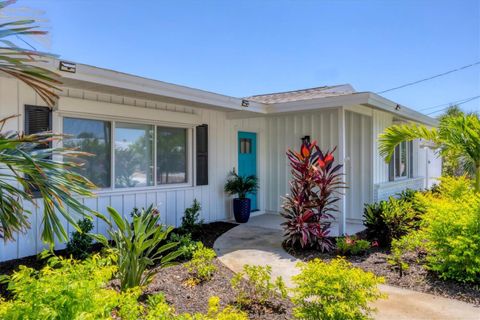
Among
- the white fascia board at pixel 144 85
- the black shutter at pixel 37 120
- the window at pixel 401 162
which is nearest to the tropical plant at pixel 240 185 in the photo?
the white fascia board at pixel 144 85

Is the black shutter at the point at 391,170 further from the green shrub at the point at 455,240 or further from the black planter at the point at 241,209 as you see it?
the green shrub at the point at 455,240

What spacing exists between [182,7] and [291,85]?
1157 centimetres

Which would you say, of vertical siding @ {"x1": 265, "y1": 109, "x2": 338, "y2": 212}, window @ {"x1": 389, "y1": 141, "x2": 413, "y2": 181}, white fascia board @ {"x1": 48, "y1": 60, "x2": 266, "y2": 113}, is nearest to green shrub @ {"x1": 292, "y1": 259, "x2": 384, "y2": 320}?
white fascia board @ {"x1": 48, "y1": 60, "x2": 266, "y2": 113}

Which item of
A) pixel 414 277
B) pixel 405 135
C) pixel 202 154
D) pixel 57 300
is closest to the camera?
pixel 57 300

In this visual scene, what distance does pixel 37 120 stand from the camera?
460 centimetres

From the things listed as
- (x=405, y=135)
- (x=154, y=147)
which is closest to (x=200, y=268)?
(x=154, y=147)

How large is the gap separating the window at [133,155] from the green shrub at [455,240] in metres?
4.65

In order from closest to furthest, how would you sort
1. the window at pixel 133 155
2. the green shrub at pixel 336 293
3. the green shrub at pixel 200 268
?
1. the green shrub at pixel 336 293
2. the green shrub at pixel 200 268
3. the window at pixel 133 155

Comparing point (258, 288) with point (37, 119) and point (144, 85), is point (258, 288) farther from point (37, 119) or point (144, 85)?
point (37, 119)

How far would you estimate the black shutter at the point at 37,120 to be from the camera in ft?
14.8

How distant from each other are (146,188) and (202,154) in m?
1.47

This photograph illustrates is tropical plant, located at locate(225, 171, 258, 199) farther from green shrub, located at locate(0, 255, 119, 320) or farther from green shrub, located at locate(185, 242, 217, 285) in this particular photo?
green shrub, located at locate(0, 255, 119, 320)

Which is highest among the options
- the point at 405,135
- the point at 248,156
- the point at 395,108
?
the point at 395,108

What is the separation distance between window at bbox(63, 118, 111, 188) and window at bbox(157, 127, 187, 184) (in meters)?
1.05
